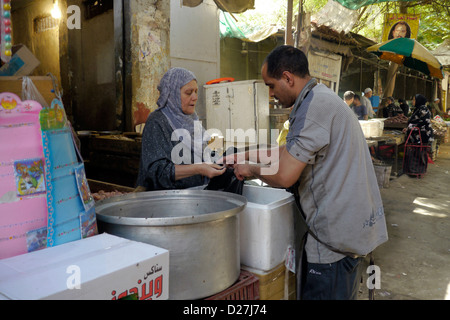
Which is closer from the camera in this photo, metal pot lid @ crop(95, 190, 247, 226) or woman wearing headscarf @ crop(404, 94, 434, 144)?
metal pot lid @ crop(95, 190, 247, 226)

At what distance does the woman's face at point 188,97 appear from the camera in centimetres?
239

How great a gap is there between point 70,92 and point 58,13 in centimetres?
145

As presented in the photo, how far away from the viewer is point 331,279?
1.94 m

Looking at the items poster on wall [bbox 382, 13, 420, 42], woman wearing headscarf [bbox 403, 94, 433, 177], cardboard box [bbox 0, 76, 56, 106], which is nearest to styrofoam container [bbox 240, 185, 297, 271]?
cardboard box [bbox 0, 76, 56, 106]

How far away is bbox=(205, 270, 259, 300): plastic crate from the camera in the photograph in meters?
1.49

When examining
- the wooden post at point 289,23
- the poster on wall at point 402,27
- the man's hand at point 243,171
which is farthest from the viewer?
the poster on wall at point 402,27

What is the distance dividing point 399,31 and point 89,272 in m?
12.5

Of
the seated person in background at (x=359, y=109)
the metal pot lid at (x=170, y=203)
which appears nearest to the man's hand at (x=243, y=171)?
the metal pot lid at (x=170, y=203)

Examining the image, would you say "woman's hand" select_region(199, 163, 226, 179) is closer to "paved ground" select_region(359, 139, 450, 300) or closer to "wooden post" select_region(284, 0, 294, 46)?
"paved ground" select_region(359, 139, 450, 300)

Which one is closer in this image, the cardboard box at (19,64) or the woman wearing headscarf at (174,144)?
the cardboard box at (19,64)

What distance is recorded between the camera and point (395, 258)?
451 cm

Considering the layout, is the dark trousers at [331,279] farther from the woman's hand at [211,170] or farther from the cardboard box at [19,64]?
the cardboard box at [19,64]

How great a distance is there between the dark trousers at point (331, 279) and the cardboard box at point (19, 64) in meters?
1.70
